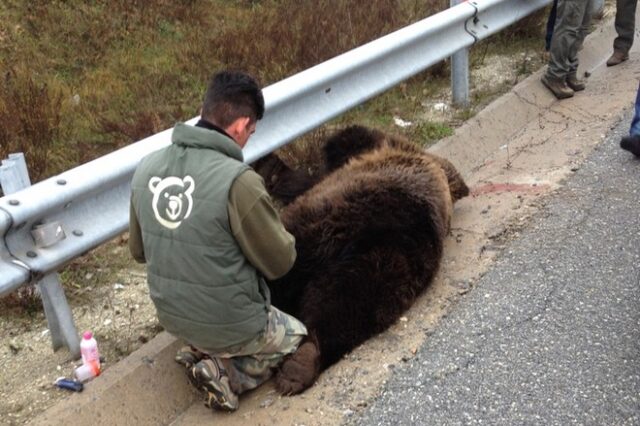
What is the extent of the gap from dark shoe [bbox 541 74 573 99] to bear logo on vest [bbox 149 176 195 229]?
211 inches

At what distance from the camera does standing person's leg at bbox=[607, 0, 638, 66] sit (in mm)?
8492

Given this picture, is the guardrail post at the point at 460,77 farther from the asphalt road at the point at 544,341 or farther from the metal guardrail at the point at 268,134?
the asphalt road at the point at 544,341

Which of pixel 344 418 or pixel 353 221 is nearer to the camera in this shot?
pixel 344 418

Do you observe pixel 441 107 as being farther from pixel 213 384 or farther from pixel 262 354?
pixel 213 384

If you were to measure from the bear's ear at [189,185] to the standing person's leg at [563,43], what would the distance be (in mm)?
5339

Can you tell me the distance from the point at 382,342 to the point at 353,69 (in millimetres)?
2416

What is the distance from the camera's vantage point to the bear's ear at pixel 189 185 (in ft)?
10.9

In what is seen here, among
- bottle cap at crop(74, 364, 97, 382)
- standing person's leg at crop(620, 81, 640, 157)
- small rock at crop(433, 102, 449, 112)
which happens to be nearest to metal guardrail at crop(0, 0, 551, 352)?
bottle cap at crop(74, 364, 97, 382)

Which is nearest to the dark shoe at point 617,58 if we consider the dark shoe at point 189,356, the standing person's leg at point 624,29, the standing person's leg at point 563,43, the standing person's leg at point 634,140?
the standing person's leg at point 624,29

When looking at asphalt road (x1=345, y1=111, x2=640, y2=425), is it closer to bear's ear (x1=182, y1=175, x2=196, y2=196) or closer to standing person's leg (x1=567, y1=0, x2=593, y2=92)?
bear's ear (x1=182, y1=175, x2=196, y2=196)

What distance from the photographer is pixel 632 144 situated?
580 centimetres

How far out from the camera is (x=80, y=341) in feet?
12.6

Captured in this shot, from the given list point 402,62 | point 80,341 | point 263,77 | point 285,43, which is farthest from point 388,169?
point 285,43

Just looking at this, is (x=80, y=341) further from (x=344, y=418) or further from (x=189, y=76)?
(x=189, y=76)
